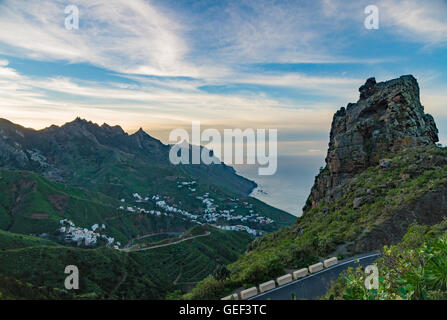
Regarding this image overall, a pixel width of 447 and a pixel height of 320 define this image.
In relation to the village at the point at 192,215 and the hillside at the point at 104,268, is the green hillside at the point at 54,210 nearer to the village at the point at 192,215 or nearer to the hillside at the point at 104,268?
the village at the point at 192,215

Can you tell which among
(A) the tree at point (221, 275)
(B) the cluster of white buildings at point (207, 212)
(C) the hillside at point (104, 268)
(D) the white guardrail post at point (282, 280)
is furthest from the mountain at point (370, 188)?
(B) the cluster of white buildings at point (207, 212)

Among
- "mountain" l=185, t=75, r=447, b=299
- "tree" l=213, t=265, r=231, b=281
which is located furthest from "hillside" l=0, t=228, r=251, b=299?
"mountain" l=185, t=75, r=447, b=299

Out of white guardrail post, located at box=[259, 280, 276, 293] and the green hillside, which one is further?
the green hillside

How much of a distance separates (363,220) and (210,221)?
305 ft

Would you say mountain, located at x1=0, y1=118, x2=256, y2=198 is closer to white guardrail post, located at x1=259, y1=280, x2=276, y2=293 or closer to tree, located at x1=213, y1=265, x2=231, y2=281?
tree, located at x1=213, y1=265, x2=231, y2=281

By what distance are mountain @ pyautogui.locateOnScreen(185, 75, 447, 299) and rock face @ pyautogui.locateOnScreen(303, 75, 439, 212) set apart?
0.08m

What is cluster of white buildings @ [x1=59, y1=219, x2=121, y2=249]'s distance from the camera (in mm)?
63750

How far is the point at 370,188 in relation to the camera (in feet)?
60.8

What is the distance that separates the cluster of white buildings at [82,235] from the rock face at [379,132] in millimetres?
58522

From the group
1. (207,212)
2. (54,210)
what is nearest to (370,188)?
(54,210)

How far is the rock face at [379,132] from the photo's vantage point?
23.7 metres

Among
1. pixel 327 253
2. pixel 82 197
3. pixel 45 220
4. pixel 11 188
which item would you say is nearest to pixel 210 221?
pixel 82 197

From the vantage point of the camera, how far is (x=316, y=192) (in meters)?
29.8
